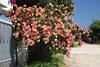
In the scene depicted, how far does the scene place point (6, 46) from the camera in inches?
201

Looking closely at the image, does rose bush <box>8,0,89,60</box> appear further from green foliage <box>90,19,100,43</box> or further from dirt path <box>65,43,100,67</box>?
green foliage <box>90,19,100,43</box>

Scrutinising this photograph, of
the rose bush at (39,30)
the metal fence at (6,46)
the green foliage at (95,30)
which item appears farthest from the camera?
the green foliage at (95,30)

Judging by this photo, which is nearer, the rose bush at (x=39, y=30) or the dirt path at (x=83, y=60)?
the rose bush at (x=39, y=30)

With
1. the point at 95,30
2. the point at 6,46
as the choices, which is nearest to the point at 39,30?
the point at 6,46

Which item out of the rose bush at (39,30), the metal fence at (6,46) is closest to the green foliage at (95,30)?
the rose bush at (39,30)

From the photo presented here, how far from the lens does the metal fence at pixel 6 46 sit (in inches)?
190

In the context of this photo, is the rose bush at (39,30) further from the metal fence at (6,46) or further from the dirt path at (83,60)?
the dirt path at (83,60)

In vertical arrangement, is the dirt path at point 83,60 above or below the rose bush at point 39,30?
below

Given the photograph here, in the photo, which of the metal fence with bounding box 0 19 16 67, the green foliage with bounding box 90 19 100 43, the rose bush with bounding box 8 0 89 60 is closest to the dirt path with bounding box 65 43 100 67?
the rose bush with bounding box 8 0 89 60

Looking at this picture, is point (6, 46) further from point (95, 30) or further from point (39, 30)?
point (95, 30)

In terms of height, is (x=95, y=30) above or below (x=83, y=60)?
above

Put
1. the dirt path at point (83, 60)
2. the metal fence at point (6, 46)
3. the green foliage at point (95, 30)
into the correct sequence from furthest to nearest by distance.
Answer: the green foliage at point (95, 30)
the dirt path at point (83, 60)
the metal fence at point (6, 46)

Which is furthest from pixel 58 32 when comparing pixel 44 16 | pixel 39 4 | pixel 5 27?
pixel 39 4

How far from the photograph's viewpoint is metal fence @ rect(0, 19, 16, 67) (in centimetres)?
484
